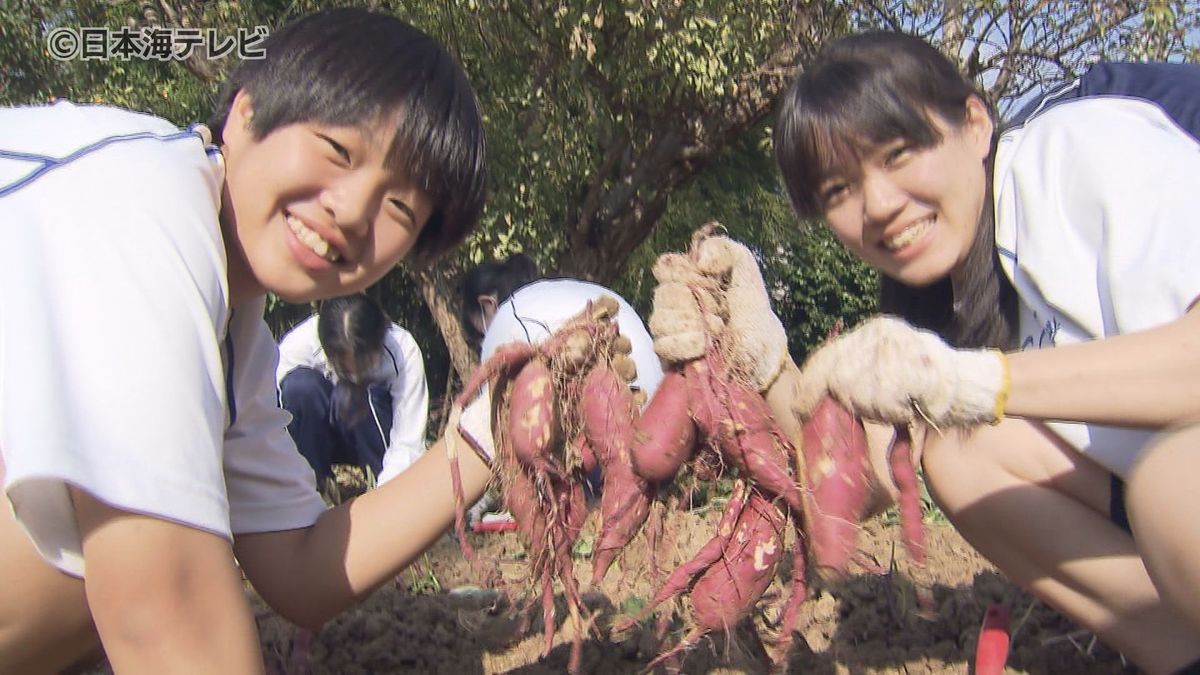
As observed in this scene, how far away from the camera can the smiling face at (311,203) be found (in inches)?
53.2

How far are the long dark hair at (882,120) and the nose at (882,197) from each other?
0.17 ft

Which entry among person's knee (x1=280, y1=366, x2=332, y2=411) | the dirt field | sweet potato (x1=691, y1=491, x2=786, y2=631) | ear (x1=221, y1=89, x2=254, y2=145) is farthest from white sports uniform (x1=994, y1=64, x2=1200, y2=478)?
person's knee (x1=280, y1=366, x2=332, y2=411)

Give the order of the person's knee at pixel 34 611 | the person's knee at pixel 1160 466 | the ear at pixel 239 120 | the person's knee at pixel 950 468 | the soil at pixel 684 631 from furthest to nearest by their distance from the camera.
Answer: the soil at pixel 684 631 → the person's knee at pixel 950 468 → the ear at pixel 239 120 → the person's knee at pixel 34 611 → the person's knee at pixel 1160 466

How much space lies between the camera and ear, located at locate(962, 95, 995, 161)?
1.70 meters

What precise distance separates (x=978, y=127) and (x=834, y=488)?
731 mm

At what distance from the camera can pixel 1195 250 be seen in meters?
1.30

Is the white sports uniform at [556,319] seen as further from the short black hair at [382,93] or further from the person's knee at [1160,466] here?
the person's knee at [1160,466]

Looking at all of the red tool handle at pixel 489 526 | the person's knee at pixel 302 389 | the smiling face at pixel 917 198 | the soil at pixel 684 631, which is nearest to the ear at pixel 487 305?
the person's knee at pixel 302 389

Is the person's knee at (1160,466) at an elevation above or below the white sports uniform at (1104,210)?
below

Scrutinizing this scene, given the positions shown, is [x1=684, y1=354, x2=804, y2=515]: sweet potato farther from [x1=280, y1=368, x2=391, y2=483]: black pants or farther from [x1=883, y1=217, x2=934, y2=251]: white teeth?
[x1=280, y1=368, x2=391, y2=483]: black pants

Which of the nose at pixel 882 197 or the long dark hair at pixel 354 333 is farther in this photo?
the long dark hair at pixel 354 333

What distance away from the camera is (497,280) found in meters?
4.45

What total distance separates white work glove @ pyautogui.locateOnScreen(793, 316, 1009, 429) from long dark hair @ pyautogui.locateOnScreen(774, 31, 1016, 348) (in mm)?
431

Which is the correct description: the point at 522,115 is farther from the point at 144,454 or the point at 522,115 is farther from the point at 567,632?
A: the point at 144,454
